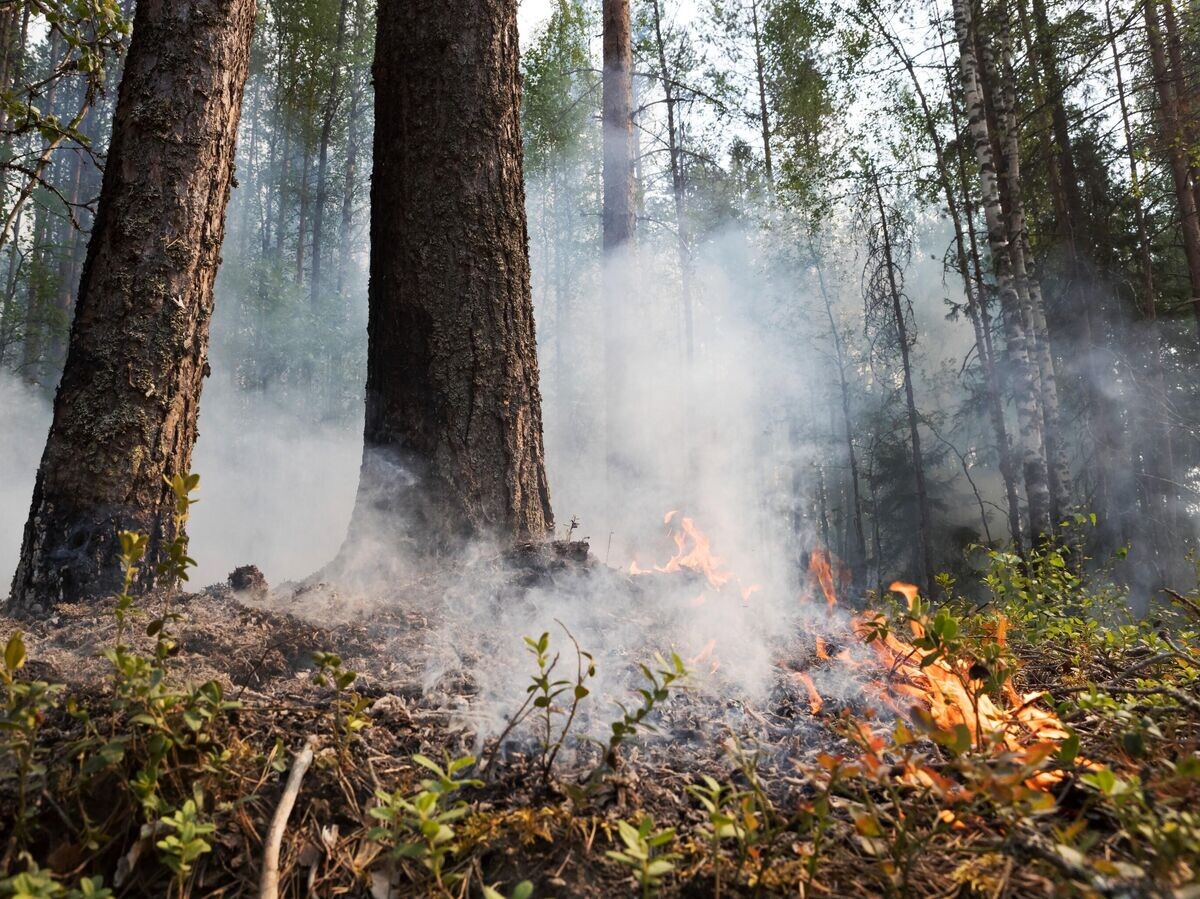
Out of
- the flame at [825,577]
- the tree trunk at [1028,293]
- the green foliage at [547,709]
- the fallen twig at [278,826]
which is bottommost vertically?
the fallen twig at [278,826]

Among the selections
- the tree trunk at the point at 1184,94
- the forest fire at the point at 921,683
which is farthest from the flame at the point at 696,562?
the tree trunk at the point at 1184,94

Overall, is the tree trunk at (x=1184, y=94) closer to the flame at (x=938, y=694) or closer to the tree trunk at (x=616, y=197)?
the tree trunk at (x=616, y=197)

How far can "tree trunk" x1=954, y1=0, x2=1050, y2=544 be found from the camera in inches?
347

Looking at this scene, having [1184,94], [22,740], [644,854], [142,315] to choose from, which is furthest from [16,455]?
[1184,94]

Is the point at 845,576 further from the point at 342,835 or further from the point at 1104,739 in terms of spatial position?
the point at 342,835

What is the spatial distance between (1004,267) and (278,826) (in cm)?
1059

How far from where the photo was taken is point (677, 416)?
12734 millimetres

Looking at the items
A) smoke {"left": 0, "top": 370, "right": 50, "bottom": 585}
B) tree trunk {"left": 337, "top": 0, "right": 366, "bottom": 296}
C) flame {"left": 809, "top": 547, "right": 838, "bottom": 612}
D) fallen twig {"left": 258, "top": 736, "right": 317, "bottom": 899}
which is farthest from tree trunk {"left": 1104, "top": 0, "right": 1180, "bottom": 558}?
tree trunk {"left": 337, "top": 0, "right": 366, "bottom": 296}

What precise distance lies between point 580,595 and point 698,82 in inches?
768

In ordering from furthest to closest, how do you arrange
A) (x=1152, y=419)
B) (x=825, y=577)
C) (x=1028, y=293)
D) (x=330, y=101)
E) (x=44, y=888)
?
(x=330, y=101) → (x=1152, y=419) → (x=1028, y=293) → (x=825, y=577) → (x=44, y=888)

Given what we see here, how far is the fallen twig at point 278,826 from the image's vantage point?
1220 mm

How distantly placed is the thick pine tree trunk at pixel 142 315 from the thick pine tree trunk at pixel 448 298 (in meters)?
0.74

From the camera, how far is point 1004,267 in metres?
9.17

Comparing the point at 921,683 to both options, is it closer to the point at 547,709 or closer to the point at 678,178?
the point at 547,709
